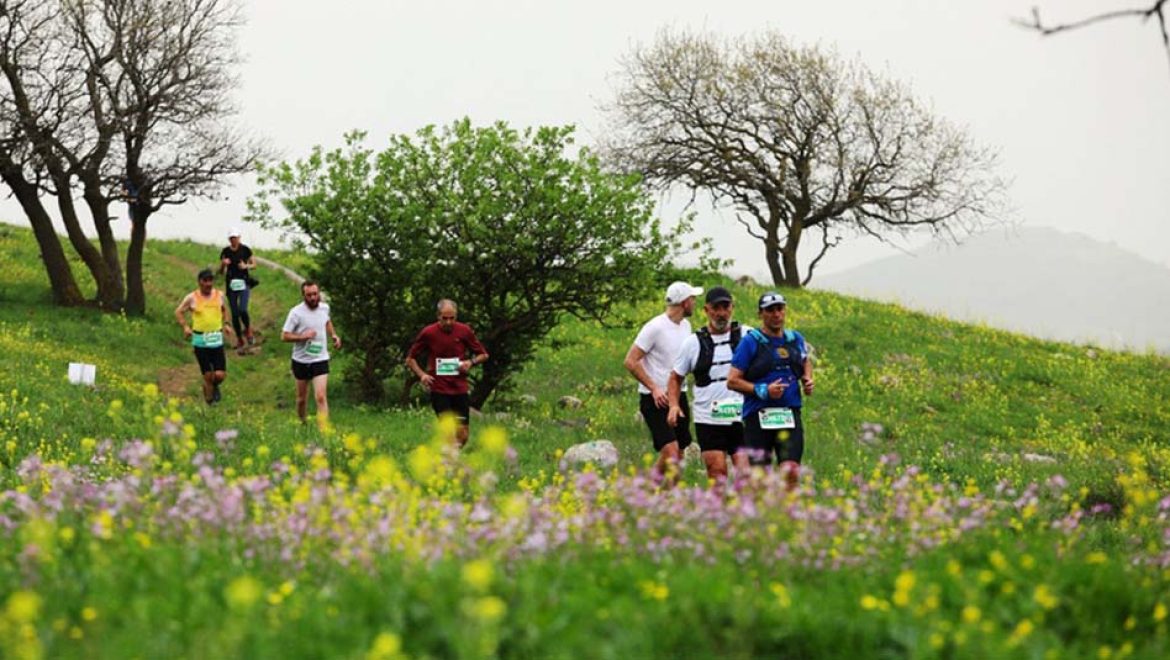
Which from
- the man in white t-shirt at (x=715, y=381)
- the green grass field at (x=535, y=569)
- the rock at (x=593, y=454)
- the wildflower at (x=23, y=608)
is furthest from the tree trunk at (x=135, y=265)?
the wildflower at (x=23, y=608)

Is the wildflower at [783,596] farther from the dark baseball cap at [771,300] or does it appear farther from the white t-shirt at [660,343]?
the white t-shirt at [660,343]

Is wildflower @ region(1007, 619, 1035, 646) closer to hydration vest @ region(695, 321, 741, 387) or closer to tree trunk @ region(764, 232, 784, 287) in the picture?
hydration vest @ region(695, 321, 741, 387)

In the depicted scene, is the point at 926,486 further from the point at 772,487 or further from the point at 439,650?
the point at 439,650

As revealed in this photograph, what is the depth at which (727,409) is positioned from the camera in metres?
10.9

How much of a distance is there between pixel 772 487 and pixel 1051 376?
22439 mm

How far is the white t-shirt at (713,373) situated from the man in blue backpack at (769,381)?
0.48 meters

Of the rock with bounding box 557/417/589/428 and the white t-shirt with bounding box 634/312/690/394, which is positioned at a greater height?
the white t-shirt with bounding box 634/312/690/394

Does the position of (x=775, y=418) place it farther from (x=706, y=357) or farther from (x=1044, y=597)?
(x=1044, y=597)

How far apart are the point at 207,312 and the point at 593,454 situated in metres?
6.88

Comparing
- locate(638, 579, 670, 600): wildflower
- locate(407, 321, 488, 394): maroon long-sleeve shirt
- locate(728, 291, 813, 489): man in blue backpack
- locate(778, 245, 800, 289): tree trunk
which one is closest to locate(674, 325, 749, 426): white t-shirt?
locate(728, 291, 813, 489): man in blue backpack

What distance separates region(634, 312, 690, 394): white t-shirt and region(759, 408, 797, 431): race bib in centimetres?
186

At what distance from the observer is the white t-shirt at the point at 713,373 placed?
10.9m

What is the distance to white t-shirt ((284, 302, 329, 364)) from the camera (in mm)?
16016

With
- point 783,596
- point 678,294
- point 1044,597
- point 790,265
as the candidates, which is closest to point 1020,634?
point 1044,597
